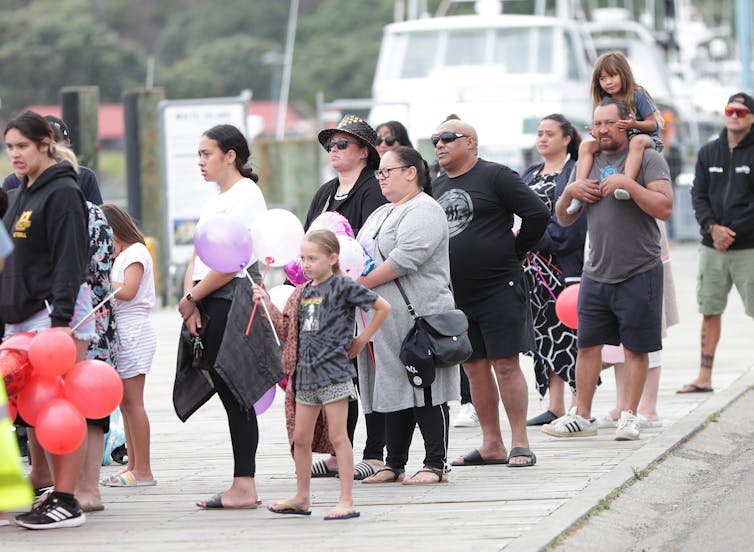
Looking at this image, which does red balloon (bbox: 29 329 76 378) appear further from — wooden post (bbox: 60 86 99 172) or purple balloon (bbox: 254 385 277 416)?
wooden post (bbox: 60 86 99 172)

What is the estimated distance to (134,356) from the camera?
883cm

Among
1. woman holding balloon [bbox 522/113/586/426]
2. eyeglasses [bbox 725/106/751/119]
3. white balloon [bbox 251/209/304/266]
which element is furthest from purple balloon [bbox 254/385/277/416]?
eyeglasses [bbox 725/106/751/119]

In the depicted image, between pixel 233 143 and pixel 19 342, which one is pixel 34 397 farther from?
pixel 233 143

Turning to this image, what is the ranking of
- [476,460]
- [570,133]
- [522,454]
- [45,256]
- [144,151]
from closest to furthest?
1. [45,256]
2. [522,454]
3. [476,460]
4. [570,133]
5. [144,151]

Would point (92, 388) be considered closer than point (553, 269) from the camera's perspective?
Yes

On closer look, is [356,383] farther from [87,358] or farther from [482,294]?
[87,358]

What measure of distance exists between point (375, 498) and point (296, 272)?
1.27 m

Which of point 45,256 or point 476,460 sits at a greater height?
point 45,256

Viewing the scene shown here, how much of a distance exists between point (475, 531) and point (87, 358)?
2189 millimetres

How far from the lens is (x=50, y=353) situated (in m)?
7.27

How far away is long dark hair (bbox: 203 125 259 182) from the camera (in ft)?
27.1

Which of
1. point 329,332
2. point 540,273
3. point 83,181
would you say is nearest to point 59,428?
point 329,332

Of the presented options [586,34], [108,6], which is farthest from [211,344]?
[108,6]

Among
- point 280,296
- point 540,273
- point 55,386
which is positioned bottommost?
point 55,386
